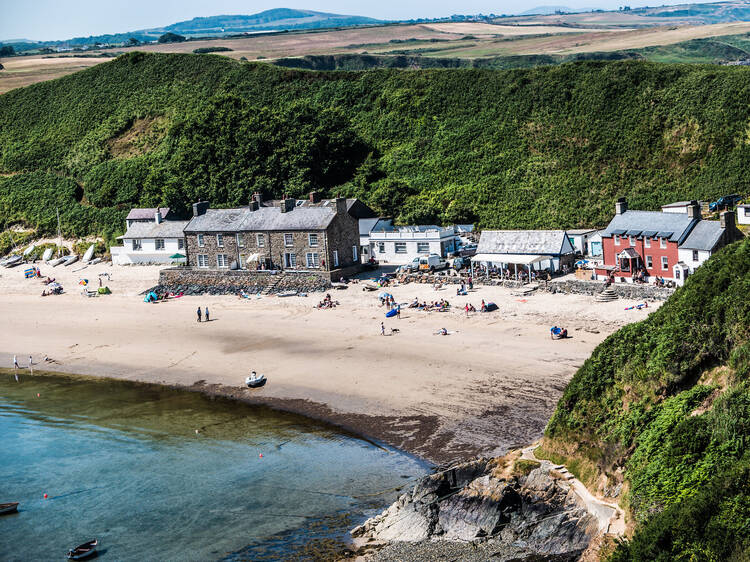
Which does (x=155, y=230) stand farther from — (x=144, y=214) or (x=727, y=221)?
(x=727, y=221)

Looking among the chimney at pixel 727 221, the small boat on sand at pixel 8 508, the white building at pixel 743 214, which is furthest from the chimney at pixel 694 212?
the small boat on sand at pixel 8 508

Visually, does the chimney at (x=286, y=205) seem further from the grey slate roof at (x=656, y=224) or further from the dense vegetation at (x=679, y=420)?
the dense vegetation at (x=679, y=420)

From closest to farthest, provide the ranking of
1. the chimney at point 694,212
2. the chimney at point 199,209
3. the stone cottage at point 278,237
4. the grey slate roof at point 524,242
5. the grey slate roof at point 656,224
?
the grey slate roof at point 656,224
the chimney at point 694,212
the grey slate roof at point 524,242
the stone cottage at point 278,237
the chimney at point 199,209

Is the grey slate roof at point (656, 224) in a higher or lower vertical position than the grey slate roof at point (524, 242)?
higher

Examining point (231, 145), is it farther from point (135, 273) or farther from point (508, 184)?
point (508, 184)

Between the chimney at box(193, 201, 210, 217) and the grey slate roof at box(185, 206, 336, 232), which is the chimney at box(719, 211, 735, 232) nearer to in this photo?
the grey slate roof at box(185, 206, 336, 232)

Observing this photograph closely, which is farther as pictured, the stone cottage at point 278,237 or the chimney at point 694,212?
the stone cottage at point 278,237

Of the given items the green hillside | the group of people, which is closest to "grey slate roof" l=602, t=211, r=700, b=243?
the green hillside
